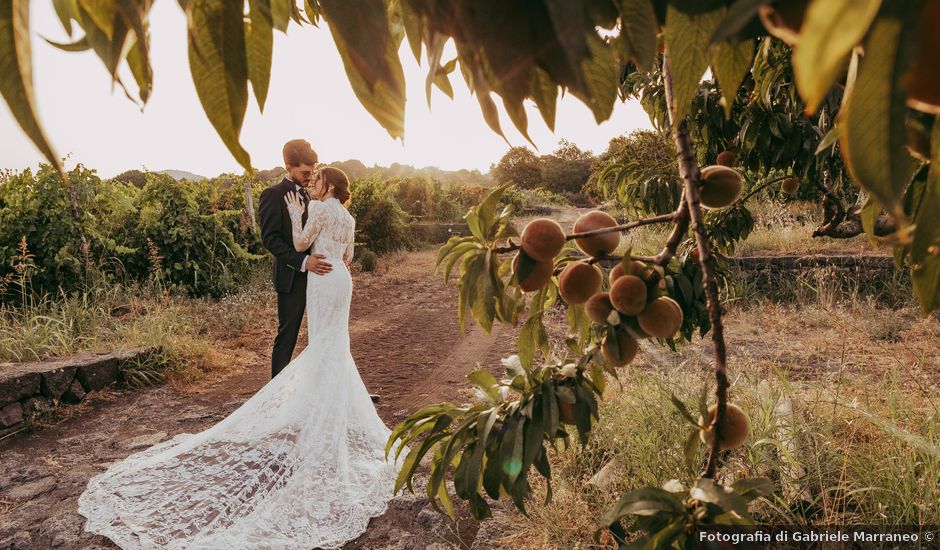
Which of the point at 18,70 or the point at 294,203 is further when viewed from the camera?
the point at 294,203

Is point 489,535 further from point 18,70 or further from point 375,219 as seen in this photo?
point 375,219

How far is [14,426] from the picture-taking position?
312cm

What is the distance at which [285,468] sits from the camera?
259cm

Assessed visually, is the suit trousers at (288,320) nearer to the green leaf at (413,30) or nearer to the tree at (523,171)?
the green leaf at (413,30)

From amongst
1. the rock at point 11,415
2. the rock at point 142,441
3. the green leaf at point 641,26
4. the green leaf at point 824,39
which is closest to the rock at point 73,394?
the rock at point 11,415

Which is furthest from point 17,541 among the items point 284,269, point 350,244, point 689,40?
point 689,40

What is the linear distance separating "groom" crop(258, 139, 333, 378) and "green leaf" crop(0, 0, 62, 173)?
3.07 m

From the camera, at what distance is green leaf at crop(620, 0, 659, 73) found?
31cm

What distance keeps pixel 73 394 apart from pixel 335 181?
7.64 feet

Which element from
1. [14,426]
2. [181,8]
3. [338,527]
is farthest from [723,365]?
[14,426]

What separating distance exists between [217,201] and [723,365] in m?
7.52

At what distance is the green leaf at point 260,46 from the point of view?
0.30 metres

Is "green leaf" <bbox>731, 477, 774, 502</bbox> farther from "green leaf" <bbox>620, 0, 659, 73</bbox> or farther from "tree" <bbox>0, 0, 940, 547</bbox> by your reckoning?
"green leaf" <bbox>620, 0, 659, 73</bbox>

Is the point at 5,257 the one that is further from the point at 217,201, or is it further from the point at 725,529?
the point at 725,529
